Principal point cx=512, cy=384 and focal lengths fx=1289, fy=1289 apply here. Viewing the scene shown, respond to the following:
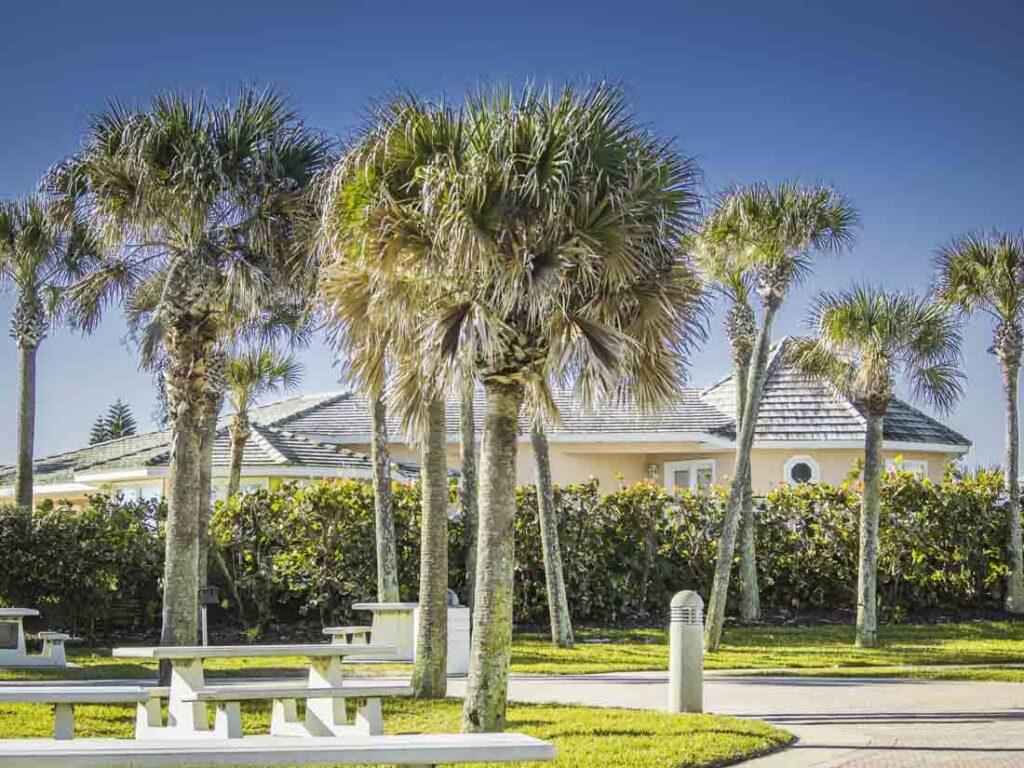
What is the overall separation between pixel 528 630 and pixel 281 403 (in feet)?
59.1

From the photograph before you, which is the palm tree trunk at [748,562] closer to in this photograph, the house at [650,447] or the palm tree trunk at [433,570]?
the house at [650,447]

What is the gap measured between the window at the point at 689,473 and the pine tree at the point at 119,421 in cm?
5402

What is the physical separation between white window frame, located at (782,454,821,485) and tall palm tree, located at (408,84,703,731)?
62.9 ft

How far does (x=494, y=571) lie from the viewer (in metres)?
10.9

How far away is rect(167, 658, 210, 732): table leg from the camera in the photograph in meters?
9.70

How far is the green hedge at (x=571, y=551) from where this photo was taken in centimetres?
2152

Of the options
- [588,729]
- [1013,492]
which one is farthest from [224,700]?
[1013,492]

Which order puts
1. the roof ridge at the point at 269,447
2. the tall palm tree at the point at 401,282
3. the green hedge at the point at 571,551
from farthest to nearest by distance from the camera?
1. the roof ridge at the point at 269,447
2. the green hedge at the point at 571,551
3. the tall palm tree at the point at 401,282

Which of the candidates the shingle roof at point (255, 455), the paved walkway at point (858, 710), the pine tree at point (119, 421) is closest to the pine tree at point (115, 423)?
the pine tree at point (119, 421)

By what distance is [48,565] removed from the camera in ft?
69.5

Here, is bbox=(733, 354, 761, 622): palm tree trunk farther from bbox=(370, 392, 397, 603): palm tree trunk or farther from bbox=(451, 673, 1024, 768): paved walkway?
bbox=(451, 673, 1024, 768): paved walkway

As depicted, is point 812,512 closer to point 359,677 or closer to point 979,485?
point 979,485

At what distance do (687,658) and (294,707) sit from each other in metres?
3.93

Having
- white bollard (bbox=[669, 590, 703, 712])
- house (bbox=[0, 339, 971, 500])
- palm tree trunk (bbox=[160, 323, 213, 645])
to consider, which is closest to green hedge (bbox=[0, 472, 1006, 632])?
house (bbox=[0, 339, 971, 500])
